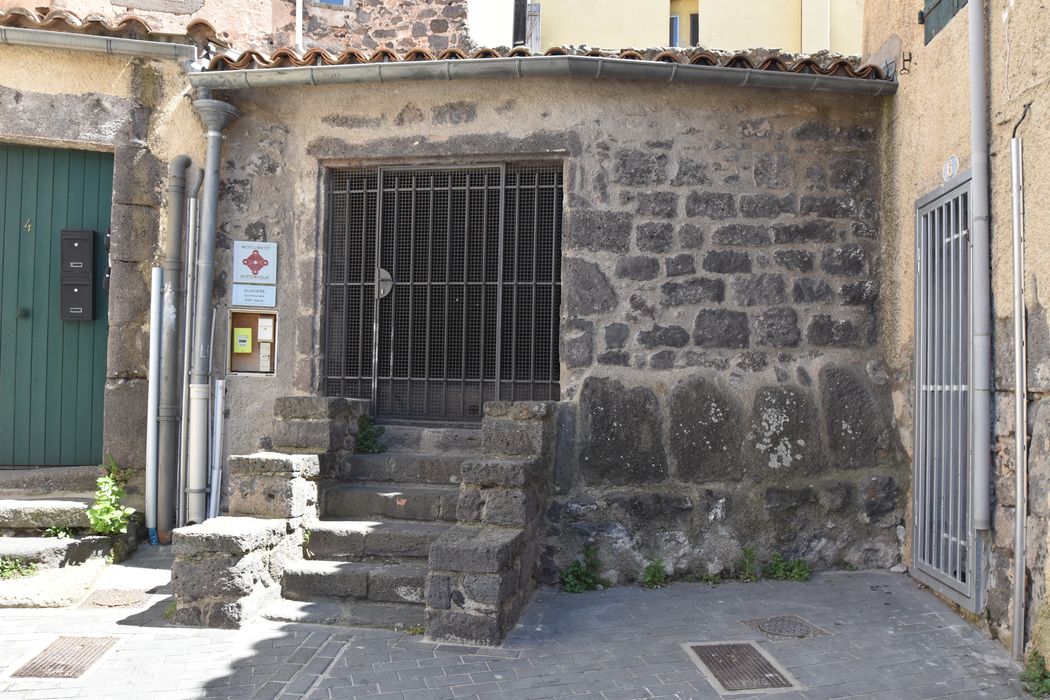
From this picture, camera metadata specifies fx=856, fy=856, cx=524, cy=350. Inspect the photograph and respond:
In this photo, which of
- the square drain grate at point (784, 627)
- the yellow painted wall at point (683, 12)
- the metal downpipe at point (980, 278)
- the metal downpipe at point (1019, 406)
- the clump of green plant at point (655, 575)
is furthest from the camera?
the yellow painted wall at point (683, 12)

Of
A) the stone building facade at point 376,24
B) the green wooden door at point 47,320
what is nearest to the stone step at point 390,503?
the green wooden door at point 47,320

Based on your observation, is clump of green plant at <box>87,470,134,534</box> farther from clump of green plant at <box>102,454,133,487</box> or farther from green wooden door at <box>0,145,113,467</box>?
green wooden door at <box>0,145,113,467</box>

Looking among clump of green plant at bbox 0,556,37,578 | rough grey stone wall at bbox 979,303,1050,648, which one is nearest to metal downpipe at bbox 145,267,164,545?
clump of green plant at bbox 0,556,37,578

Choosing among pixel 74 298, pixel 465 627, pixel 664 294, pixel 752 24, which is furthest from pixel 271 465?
pixel 752 24

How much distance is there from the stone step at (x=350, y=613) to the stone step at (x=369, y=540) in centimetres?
33

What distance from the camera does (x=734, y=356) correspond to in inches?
214

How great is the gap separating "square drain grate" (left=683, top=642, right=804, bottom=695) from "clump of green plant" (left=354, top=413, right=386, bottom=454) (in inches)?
97.6

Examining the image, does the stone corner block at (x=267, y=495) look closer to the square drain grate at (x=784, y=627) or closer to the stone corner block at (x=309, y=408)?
the stone corner block at (x=309, y=408)

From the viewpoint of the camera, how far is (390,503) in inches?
207

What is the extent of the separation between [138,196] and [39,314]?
1.10m

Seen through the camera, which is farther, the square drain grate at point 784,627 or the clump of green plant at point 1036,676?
the square drain grate at point 784,627

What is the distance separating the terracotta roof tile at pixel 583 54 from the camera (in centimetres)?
527

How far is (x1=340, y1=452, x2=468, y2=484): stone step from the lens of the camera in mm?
5453

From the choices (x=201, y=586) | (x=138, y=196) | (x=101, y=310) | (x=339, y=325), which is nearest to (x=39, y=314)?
(x=101, y=310)
